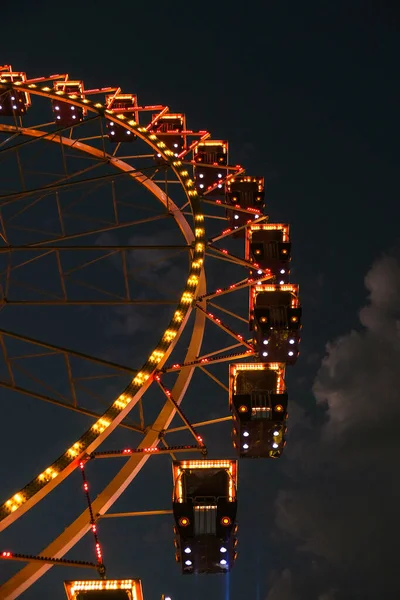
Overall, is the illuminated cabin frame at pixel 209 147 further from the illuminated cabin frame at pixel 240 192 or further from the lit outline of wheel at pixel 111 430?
the lit outline of wheel at pixel 111 430

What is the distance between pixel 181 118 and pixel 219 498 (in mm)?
15336

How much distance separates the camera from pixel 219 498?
35.1 feet

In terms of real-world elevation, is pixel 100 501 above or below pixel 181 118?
below

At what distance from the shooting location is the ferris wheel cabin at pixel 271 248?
17578mm

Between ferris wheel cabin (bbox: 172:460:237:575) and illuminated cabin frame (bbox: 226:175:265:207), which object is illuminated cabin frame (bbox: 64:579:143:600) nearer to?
ferris wheel cabin (bbox: 172:460:237:575)

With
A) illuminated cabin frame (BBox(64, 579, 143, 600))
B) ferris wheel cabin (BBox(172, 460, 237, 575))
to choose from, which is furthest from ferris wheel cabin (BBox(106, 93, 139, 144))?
illuminated cabin frame (BBox(64, 579, 143, 600))

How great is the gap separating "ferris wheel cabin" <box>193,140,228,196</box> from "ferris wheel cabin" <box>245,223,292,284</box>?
11.0 ft

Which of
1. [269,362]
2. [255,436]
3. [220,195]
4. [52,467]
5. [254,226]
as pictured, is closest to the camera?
[52,467]

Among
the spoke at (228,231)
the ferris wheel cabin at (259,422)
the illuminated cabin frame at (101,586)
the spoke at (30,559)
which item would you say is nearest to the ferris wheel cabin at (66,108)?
the spoke at (228,231)

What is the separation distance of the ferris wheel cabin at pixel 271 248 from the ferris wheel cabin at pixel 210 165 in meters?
3.37

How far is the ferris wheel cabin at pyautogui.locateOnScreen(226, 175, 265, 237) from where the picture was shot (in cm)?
2033

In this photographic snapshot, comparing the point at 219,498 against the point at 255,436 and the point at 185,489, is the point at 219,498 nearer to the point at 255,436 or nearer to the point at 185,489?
the point at 185,489

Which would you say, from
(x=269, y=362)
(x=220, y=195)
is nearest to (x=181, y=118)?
(x=220, y=195)

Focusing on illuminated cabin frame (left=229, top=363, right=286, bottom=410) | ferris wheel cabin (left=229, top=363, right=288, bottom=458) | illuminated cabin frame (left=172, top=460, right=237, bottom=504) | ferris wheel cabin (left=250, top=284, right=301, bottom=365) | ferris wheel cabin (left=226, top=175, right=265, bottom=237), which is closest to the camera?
illuminated cabin frame (left=172, top=460, right=237, bottom=504)
